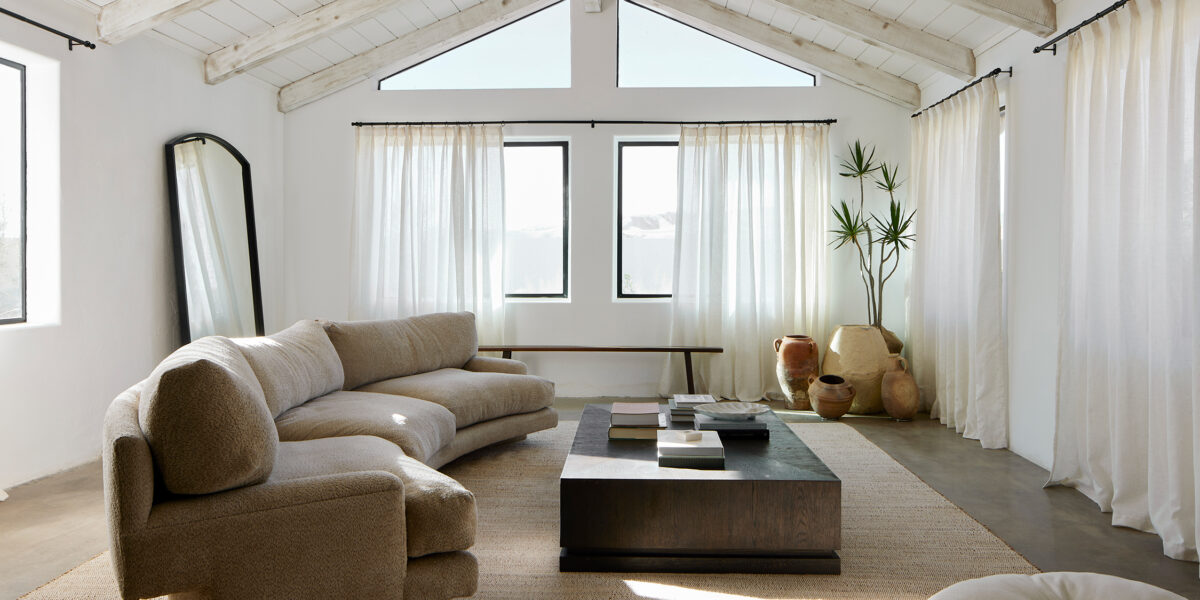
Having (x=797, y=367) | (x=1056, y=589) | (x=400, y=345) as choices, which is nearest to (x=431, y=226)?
(x=400, y=345)

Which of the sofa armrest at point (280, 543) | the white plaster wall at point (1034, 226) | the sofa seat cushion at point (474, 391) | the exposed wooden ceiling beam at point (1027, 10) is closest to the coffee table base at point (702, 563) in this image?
the sofa armrest at point (280, 543)

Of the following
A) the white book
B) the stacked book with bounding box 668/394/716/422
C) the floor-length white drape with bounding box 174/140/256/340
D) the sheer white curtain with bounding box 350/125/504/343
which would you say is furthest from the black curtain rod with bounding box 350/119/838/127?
the white book

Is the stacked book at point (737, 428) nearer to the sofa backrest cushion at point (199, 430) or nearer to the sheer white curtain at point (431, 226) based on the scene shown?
the sofa backrest cushion at point (199, 430)

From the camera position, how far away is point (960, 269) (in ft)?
15.8

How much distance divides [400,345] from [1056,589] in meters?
3.44

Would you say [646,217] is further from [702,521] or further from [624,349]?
[702,521]

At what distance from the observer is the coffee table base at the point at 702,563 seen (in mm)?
2555

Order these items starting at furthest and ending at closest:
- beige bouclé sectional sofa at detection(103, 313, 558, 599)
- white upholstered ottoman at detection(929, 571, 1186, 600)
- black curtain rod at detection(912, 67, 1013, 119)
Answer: black curtain rod at detection(912, 67, 1013, 119) → beige bouclé sectional sofa at detection(103, 313, 558, 599) → white upholstered ottoman at detection(929, 571, 1186, 600)

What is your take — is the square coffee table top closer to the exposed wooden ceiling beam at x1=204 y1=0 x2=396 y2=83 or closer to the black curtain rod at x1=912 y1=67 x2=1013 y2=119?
the black curtain rod at x1=912 y1=67 x2=1013 y2=119

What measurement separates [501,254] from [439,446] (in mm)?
2816

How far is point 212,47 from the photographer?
497 cm

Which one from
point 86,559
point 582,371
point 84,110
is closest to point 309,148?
point 84,110

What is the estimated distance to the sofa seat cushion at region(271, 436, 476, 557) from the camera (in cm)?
206

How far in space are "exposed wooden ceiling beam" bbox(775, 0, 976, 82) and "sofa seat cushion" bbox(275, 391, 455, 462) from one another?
3.39 meters
